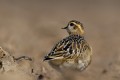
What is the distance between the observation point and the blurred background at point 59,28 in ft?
51.9

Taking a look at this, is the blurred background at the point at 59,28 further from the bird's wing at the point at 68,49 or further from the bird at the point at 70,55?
the bird's wing at the point at 68,49

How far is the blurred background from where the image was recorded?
15805mm

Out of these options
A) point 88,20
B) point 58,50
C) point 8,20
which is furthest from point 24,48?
point 88,20

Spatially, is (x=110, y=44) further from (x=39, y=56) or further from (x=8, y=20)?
(x=8, y=20)

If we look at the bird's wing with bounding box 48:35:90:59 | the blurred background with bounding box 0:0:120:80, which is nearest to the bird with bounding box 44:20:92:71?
the bird's wing with bounding box 48:35:90:59

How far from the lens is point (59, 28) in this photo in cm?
2216

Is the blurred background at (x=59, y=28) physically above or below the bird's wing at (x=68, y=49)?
above

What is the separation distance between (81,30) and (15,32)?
6.00 m

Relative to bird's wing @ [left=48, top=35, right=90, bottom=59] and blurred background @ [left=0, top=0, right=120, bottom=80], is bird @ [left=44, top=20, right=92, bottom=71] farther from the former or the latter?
blurred background @ [left=0, top=0, right=120, bottom=80]

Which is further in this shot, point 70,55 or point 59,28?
point 59,28

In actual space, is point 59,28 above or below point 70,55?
above

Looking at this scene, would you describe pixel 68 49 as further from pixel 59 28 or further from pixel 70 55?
pixel 59 28

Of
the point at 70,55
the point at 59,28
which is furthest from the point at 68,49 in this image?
the point at 59,28

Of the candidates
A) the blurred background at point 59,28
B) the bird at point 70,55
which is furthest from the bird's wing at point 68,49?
the blurred background at point 59,28
